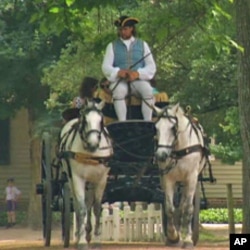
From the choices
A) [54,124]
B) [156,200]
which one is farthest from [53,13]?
[54,124]

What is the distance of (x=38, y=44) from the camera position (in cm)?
3241

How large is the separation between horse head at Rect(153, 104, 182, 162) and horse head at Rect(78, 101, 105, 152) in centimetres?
81

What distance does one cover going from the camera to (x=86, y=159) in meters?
16.0

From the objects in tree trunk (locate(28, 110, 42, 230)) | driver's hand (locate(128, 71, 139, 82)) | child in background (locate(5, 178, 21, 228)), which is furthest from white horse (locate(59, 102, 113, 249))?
child in background (locate(5, 178, 21, 228))

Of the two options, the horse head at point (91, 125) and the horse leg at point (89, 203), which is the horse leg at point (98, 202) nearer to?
the horse leg at point (89, 203)

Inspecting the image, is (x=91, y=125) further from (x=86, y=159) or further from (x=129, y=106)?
(x=129, y=106)

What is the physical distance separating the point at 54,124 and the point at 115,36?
14.2m

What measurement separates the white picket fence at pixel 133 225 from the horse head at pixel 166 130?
6.30m

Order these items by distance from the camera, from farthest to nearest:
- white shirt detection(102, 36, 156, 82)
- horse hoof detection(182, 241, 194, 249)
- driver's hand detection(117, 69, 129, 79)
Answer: white shirt detection(102, 36, 156, 82) → driver's hand detection(117, 69, 129, 79) → horse hoof detection(182, 241, 194, 249)

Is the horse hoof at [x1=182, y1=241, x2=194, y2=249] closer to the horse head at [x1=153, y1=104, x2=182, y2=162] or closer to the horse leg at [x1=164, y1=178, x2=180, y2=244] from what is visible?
the horse leg at [x1=164, y1=178, x2=180, y2=244]

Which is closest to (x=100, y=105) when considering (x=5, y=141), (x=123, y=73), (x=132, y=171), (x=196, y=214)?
(x=123, y=73)

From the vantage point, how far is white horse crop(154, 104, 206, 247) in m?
15.8

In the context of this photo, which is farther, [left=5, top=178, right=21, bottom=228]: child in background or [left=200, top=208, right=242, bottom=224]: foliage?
[left=200, top=208, right=242, bottom=224]: foliage

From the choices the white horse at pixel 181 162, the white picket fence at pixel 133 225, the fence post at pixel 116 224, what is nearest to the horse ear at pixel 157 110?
the white horse at pixel 181 162
